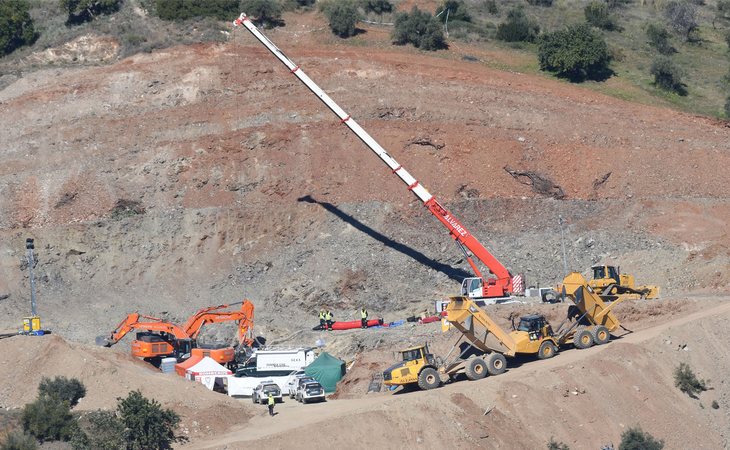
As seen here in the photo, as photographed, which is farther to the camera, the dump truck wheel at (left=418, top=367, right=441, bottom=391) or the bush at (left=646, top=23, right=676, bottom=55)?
the bush at (left=646, top=23, right=676, bottom=55)

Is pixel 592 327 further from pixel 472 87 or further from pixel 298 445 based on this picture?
pixel 472 87

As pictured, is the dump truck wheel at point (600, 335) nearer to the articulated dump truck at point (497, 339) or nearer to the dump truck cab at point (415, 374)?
the articulated dump truck at point (497, 339)

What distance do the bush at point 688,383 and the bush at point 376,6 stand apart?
4218cm

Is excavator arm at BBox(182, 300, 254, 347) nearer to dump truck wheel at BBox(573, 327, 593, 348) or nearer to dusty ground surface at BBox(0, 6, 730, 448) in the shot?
dusty ground surface at BBox(0, 6, 730, 448)

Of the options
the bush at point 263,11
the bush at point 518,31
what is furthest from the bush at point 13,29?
the bush at point 518,31

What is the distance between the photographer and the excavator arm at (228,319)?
153ft

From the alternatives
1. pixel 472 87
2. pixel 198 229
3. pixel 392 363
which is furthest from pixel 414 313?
pixel 472 87

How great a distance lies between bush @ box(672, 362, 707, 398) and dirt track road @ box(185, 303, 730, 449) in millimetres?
2032

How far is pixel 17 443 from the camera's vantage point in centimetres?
3192

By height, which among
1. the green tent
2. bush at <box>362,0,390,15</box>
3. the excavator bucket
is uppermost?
bush at <box>362,0,390,15</box>

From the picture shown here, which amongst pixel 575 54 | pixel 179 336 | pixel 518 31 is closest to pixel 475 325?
pixel 179 336

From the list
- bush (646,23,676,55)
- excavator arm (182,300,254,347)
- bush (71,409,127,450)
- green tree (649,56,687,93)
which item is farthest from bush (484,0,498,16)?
bush (71,409,127,450)

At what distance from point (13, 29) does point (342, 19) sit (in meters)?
20.7

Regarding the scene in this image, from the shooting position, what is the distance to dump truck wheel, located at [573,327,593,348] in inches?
1591
